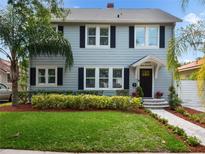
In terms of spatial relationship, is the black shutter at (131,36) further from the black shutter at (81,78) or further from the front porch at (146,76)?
the black shutter at (81,78)

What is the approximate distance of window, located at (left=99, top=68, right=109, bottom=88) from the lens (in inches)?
757

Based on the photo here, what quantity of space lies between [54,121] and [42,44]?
6774 mm

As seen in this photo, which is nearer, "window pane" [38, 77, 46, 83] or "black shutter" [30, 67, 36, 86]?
"black shutter" [30, 67, 36, 86]

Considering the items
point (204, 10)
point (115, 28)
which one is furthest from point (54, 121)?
point (115, 28)

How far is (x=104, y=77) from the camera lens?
63.2 feet

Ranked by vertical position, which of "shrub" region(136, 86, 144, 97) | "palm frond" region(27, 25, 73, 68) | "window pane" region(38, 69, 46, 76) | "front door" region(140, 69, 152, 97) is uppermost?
"palm frond" region(27, 25, 73, 68)

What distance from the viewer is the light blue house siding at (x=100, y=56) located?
62.4 ft

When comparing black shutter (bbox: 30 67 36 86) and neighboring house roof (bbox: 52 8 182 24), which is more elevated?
neighboring house roof (bbox: 52 8 182 24)

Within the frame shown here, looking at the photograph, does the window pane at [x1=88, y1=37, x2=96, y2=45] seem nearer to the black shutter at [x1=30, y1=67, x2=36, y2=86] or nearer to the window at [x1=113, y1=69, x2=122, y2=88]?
the window at [x1=113, y1=69, x2=122, y2=88]

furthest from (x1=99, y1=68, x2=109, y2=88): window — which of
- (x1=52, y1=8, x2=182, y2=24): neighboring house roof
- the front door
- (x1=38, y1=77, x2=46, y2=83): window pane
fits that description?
(x1=38, y1=77, x2=46, y2=83): window pane

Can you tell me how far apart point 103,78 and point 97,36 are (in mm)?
2966

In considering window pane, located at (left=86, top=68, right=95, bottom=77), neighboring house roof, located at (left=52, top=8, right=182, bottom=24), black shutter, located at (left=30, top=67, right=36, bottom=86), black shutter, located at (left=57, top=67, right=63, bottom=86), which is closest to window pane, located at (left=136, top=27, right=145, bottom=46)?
neighboring house roof, located at (left=52, top=8, right=182, bottom=24)

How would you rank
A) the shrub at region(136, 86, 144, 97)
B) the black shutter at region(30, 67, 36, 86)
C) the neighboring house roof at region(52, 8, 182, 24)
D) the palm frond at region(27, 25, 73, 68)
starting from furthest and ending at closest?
1. the black shutter at region(30, 67, 36, 86)
2. the neighboring house roof at region(52, 8, 182, 24)
3. the shrub at region(136, 86, 144, 97)
4. the palm frond at region(27, 25, 73, 68)

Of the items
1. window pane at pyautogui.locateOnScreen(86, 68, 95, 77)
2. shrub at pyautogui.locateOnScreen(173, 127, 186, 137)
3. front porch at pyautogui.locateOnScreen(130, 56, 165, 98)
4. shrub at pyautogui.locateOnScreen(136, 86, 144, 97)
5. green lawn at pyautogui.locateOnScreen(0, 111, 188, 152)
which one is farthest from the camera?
window pane at pyautogui.locateOnScreen(86, 68, 95, 77)
